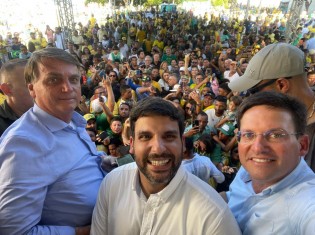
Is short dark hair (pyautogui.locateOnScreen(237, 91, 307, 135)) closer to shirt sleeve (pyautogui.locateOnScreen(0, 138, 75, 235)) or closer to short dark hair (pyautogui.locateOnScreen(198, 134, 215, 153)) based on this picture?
shirt sleeve (pyautogui.locateOnScreen(0, 138, 75, 235))

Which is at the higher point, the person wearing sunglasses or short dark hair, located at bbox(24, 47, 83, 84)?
short dark hair, located at bbox(24, 47, 83, 84)

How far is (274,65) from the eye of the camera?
1.90 meters

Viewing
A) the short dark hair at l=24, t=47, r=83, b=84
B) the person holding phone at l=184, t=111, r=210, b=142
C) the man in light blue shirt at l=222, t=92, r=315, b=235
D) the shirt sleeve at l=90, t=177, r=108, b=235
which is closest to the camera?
the man in light blue shirt at l=222, t=92, r=315, b=235

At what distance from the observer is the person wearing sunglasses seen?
6.01 feet

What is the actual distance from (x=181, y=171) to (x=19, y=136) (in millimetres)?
802

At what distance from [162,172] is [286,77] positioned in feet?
3.73

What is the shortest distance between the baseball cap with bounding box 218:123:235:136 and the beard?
10.2 feet

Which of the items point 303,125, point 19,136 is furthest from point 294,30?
point 19,136

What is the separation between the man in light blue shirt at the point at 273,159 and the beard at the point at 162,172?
35cm

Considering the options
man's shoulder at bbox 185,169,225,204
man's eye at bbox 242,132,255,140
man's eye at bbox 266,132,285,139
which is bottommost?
man's shoulder at bbox 185,169,225,204

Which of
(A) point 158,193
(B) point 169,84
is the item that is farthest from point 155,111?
(B) point 169,84

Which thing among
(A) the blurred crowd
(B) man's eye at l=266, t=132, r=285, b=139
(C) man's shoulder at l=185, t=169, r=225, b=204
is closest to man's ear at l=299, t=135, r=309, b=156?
(B) man's eye at l=266, t=132, r=285, b=139

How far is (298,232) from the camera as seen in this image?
109 centimetres

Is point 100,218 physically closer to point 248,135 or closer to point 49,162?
point 49,162
